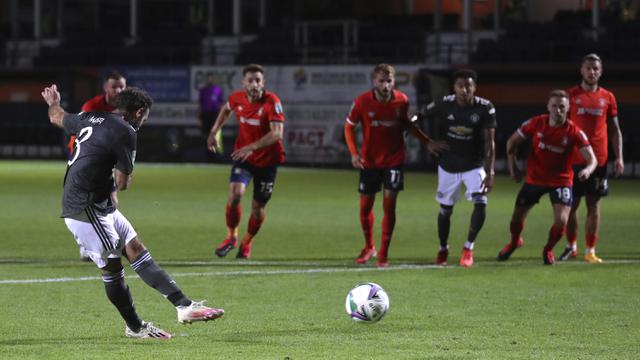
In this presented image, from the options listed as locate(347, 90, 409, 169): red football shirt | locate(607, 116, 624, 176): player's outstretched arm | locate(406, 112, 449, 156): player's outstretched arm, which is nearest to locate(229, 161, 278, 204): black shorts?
locate(347, 90, 409, 169): red football shirt

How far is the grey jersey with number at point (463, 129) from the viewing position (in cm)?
1413

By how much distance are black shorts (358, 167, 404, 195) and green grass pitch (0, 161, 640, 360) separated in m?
0.80

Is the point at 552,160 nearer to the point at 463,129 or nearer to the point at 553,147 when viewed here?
the point at 553,147

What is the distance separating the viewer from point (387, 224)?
14.3m

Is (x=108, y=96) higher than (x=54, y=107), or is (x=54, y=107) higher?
(x=54, y=107)

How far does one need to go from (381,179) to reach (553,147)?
184 cm

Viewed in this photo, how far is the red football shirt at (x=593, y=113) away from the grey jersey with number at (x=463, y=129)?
1.20m

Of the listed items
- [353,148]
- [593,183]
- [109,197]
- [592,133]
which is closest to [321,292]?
[353,148]

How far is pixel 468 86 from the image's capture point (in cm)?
1400

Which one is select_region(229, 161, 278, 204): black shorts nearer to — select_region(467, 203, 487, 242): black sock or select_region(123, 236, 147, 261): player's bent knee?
select_region(467, 203, 487, 242): black sock

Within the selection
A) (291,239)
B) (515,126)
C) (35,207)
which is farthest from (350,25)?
(291,239)

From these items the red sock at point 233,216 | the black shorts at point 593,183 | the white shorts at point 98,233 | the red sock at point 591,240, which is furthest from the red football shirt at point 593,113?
the white shorts at point 98,233

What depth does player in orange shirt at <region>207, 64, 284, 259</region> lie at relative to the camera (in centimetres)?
1488

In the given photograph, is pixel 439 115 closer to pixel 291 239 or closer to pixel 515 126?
pixel 291 239
